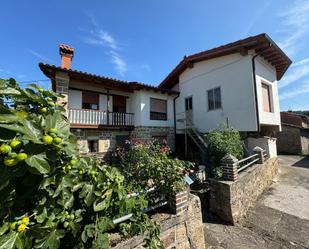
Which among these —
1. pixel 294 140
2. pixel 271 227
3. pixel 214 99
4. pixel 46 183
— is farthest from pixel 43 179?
pixel 294 140

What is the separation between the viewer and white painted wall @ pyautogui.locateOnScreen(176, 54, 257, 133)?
32.1 ft

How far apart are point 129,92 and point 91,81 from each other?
283cm

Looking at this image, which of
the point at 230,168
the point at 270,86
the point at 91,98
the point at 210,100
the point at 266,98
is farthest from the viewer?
the point at 210,100

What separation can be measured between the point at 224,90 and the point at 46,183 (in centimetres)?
1122

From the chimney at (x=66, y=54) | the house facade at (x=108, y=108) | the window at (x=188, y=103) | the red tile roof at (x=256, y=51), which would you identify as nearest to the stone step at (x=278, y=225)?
the house facade at (x=108, y=108)

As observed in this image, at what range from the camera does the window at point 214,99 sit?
37.0 feet

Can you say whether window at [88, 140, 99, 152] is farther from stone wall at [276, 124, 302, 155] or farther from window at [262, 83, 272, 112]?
stone wall at [276, 124, 302, 155]

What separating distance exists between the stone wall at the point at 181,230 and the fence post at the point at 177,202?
0.27ft

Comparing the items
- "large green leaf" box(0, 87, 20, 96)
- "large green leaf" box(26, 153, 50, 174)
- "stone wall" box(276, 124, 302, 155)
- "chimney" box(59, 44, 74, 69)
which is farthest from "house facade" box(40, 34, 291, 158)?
"large green leaf" box(26, 153, 50, 174)

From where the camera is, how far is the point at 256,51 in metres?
9.96

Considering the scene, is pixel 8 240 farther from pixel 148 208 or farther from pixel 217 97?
pixel 217 97

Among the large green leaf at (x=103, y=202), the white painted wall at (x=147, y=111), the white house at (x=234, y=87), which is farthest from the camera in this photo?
the white painted wall at (x=147, y=111)

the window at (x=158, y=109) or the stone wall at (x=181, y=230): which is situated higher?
the window at (x=158, y=109)

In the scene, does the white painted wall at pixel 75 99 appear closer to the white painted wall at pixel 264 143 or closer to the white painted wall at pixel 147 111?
the white painted wall at pixel 147 111
